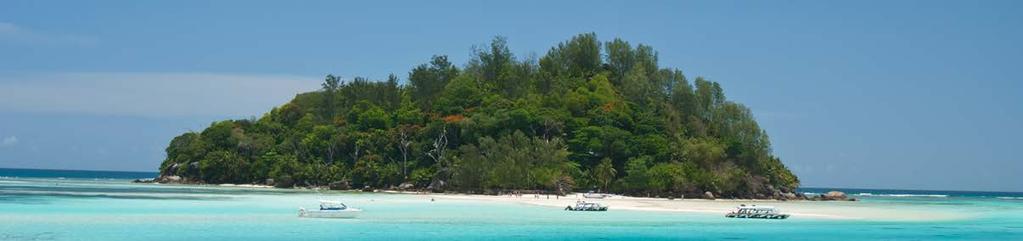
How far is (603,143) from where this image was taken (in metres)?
99.9

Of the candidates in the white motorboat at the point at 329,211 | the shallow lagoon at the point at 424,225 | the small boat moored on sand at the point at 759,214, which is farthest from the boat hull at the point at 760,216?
the white motorboat at the point at 329,211

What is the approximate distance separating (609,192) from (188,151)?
2186 inches

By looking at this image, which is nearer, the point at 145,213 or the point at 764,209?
the point at 145,213

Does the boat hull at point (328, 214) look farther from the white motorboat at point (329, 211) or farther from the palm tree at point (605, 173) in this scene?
the palm tree at point (605, 173)

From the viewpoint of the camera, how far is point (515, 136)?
98.1 metres

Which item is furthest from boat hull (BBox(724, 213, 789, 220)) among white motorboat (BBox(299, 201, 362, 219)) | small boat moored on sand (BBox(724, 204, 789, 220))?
white motorboat (BBox(299, 201, 362, 219))

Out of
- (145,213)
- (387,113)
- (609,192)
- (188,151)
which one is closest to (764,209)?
(145,213)

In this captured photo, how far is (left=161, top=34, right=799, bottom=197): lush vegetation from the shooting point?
94875 millimetres

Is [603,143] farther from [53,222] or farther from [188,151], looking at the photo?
[53,222]

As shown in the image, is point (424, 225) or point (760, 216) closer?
point (424, 225)

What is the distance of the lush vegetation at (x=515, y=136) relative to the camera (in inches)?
3735

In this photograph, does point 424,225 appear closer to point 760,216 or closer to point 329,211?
point 329,211

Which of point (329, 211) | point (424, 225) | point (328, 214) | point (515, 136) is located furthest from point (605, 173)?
point (424, 225)

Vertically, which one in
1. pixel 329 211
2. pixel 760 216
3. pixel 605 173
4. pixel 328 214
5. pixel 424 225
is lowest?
pixel 424 225
